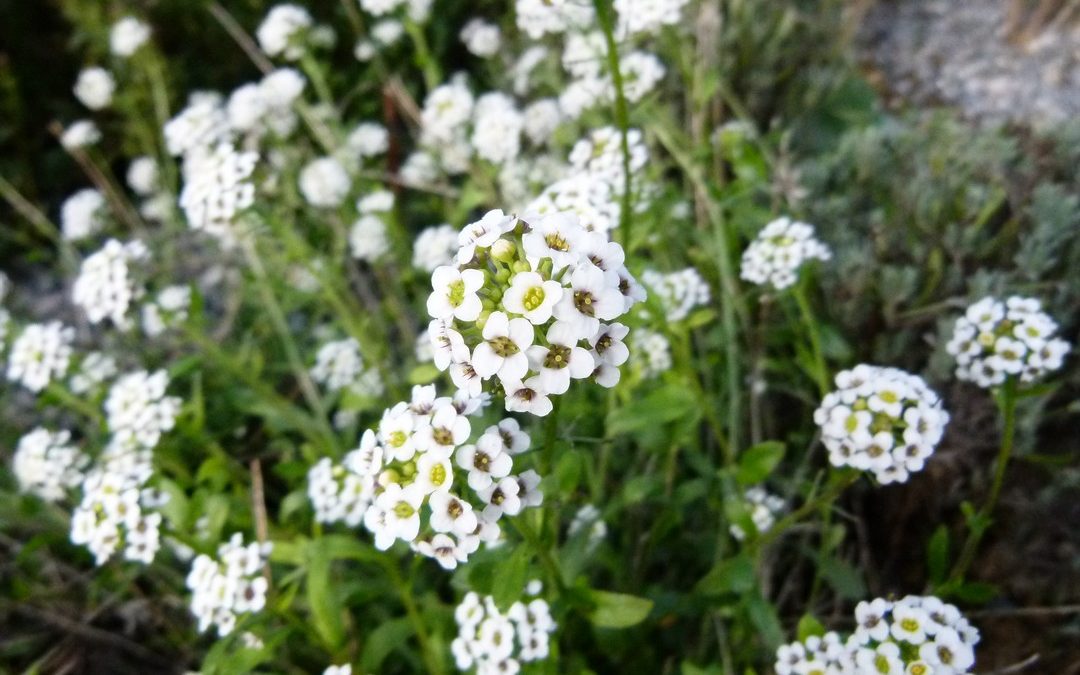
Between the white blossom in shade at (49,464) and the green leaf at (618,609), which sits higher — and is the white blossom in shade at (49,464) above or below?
above

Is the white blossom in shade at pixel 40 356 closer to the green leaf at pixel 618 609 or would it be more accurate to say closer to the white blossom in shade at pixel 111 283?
the white blossom in shade at pixel 111 283

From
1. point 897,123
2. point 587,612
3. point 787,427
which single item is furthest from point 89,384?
point 897,123

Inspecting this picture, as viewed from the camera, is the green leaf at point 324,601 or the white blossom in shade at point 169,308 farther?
the white blossom in shade at point 169,308

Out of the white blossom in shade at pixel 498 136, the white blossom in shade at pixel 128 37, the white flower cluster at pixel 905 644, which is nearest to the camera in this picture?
the white flower cluster at pixel 905 644

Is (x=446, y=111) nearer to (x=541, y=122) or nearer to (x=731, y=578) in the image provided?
(x=541, y=122)

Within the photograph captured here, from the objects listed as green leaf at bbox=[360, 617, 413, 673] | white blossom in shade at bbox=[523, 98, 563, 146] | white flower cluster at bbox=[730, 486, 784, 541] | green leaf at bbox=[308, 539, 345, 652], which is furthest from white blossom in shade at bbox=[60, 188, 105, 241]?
white flower cluster at bbox=[730, 486, 784, 541]

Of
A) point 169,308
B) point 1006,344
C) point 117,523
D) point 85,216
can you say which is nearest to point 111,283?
point 169,308

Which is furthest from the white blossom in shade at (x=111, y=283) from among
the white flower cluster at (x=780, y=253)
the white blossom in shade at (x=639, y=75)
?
the white flower cluster at (x=780, y=253)
